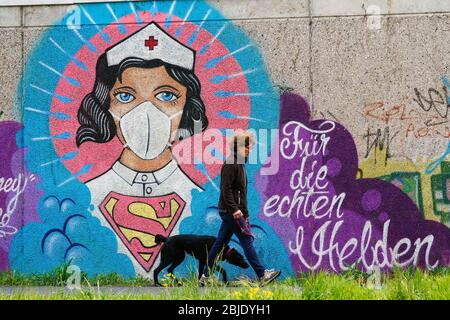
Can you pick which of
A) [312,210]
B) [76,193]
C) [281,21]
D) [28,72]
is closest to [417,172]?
[312,210]

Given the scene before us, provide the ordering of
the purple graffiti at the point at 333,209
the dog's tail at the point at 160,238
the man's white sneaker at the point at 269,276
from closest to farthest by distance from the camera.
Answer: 1. the man's white sneaker at the point at 269,276
2. the purple graffiti at the point at 333,209
3. the dog's tail at the point at 160,238

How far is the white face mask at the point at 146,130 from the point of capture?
342 inches

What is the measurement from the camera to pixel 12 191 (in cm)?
887

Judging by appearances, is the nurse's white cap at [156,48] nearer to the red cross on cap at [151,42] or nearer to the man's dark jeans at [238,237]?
the red cross on cap at [151,42]

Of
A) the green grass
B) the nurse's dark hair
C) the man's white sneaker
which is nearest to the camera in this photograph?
the green grass

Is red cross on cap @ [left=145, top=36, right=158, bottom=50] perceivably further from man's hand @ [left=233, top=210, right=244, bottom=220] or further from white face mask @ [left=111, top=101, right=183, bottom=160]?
man's hand @ [left=233, top=210, right=244, bottom=220]

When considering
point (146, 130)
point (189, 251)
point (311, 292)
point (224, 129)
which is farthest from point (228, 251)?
point (311, 292)

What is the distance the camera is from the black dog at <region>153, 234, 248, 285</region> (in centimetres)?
843

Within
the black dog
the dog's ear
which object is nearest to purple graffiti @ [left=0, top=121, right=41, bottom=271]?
the black dog

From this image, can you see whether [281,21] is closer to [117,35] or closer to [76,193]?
[117,35]

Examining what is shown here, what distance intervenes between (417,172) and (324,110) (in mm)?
1266

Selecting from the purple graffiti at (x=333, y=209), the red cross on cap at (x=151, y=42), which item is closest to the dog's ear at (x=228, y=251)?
the purple graffiti at (x=333, y=209)

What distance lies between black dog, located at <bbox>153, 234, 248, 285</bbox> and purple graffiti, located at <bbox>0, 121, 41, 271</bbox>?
5.27 ft

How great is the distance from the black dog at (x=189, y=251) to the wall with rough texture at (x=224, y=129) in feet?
0.34
